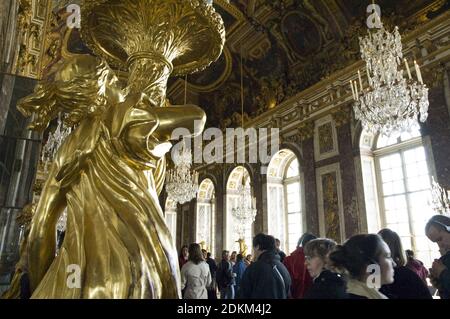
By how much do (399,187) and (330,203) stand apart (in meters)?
1.66

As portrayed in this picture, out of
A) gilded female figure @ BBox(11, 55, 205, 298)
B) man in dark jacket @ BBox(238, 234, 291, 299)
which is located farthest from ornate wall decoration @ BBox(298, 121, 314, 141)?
gilded female figure @ BBox(11, 55, 205, 298)

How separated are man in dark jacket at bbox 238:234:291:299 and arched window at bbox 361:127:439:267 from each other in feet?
18.4

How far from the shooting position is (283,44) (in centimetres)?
1080

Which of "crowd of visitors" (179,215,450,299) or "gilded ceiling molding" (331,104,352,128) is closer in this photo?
"crowd of visitors" (179,215,450,299)

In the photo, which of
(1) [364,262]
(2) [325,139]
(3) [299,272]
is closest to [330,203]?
(2) [325,139]

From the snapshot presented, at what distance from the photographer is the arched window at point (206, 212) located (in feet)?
47.6

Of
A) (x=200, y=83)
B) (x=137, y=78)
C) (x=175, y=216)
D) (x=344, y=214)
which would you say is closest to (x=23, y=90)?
(x=137, y=78)

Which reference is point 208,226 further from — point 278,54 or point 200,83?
point 278,54

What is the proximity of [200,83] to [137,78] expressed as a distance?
1323 centimetres

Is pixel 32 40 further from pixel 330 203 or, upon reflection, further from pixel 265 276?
pixel 330 203

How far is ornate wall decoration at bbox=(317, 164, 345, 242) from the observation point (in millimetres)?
8359

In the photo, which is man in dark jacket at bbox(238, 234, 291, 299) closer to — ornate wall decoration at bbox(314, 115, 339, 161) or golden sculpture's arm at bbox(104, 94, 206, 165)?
golden sculpture's arm at bbox(104, 94, 206, 165)

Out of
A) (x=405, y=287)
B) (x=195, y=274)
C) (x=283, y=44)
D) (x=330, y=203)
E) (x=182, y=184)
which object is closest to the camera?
(x=405, y=287)

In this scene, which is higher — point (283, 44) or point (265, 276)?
point (283, 44)
